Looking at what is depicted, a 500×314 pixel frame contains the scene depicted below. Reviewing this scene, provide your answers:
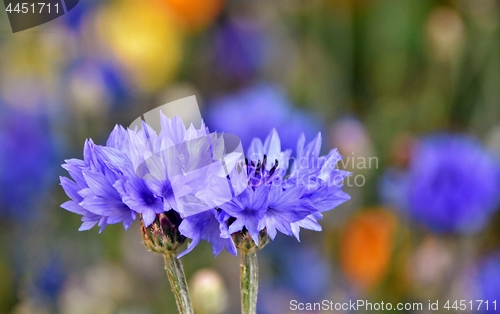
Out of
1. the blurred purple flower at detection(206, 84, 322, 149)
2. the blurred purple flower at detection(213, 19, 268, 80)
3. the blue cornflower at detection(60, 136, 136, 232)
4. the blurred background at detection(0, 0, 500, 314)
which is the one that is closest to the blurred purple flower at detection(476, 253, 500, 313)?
the blurred background at detection(0, 0, 500, 314)

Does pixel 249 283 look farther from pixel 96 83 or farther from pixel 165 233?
pixel 96 83

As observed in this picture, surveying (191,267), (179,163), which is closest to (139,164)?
(179,163)

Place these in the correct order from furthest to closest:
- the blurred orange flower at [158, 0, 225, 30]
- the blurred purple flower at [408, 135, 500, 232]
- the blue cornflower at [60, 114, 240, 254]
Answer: the blurred orange flower at [158, 0, 225, 30] < the blurred purple flower at [408, 135, 500, 232] < the blue cornflower at [60, 114, 240, 254]

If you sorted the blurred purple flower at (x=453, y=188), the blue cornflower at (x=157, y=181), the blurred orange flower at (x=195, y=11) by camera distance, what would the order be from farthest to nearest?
the blurred orange flower at (x=195, y=11), the blurred purple flower at (x=453, y=188), the blue cornflower at (x=157, y=181)

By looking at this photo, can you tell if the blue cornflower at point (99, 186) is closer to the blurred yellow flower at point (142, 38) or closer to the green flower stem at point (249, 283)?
the green flower stem at point (249, 283)

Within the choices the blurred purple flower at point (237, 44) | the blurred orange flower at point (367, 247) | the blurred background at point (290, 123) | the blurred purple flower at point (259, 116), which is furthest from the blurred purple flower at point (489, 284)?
the blurred purple flower at point (237, 44)

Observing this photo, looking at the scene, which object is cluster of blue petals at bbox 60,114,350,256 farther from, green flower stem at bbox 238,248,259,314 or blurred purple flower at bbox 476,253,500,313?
blurred purple flower at bbox 476,253,500,313

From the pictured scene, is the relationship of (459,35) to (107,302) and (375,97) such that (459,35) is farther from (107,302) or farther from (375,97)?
(107,302)
